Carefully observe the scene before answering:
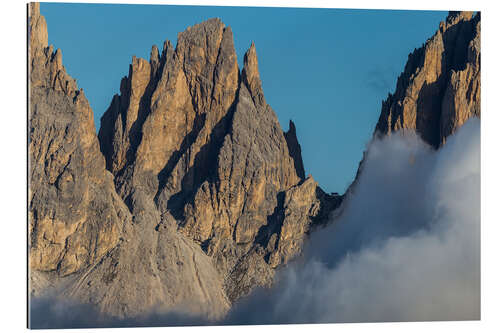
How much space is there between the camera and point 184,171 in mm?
68000

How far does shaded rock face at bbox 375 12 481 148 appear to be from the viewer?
6016 cm

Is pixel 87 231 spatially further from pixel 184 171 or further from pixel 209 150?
pixel 209 150

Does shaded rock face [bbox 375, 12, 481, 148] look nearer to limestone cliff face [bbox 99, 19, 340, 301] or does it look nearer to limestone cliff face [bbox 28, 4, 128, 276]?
limestone cliff face [bbox 99, 19, 340, 301]

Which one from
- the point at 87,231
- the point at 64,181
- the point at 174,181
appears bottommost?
the point at 87,231

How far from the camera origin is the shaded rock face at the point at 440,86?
6016cm

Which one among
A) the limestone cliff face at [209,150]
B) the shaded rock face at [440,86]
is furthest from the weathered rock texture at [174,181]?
the shaded rock face at [440,86]

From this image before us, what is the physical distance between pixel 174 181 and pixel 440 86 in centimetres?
1321

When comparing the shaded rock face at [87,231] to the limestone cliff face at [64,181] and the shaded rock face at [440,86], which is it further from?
the shaded rock face at [440,86]

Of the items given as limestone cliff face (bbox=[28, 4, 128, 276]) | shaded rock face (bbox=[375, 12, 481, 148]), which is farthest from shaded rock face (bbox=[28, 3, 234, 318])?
shaded rock face (bbox=[375, 12, 481, 148])

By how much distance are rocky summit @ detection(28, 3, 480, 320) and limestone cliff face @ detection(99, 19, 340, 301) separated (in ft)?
0.21

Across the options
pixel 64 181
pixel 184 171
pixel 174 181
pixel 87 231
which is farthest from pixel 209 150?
pixel 64 181

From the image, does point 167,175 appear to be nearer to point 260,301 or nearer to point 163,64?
point 163,64
